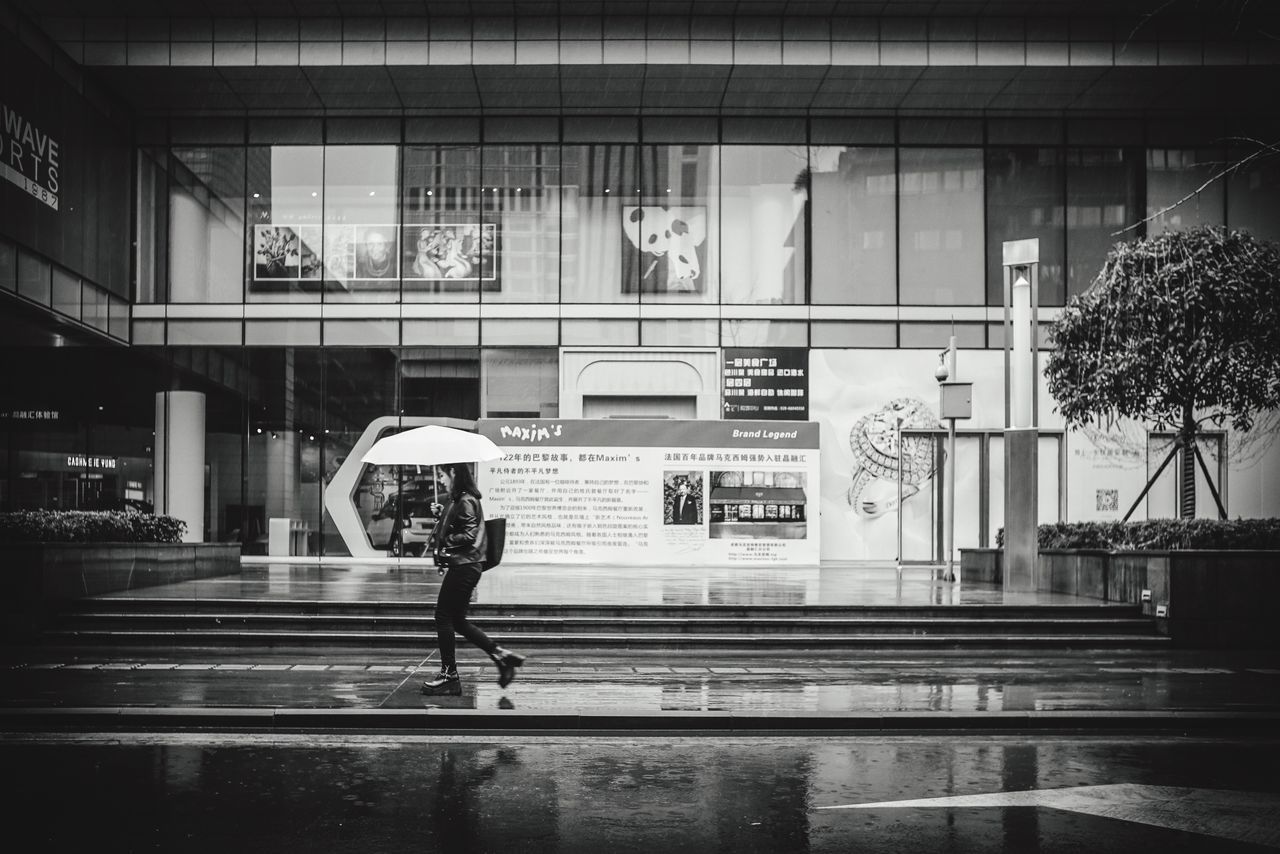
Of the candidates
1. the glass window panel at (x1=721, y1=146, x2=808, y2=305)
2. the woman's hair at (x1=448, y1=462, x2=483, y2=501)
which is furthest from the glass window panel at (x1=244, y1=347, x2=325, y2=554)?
the woman's hair at (x1=448, y1=462, x2=483, y2=501)

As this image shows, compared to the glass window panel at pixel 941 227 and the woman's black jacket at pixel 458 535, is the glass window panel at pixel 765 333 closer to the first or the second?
the glass window panel at pixel 941 227

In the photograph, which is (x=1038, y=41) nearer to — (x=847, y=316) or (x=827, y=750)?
(x=847, y=316)

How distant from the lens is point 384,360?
2400cm

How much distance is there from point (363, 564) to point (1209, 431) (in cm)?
1872

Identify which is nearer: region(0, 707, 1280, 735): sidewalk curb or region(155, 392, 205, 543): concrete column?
region(0, 707, 1280, 735): sidewalk curb

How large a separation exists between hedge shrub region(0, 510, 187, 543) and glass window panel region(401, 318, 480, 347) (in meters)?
9.08

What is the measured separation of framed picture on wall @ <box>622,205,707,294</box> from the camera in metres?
24.4

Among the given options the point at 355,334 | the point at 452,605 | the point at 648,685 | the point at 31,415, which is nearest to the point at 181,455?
the point at 31,415

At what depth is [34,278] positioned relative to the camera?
65.8 ft

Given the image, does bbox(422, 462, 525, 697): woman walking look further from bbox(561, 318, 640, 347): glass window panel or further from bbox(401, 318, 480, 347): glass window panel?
bbox(401, 318, 480, 347): glass window panel

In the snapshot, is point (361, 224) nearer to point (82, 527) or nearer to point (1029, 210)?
point (82, 527)

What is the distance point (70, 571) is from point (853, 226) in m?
17.7

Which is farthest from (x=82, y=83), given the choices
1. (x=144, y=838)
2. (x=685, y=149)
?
(x=144, y=838)

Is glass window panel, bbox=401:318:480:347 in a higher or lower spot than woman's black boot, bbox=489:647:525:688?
higher
